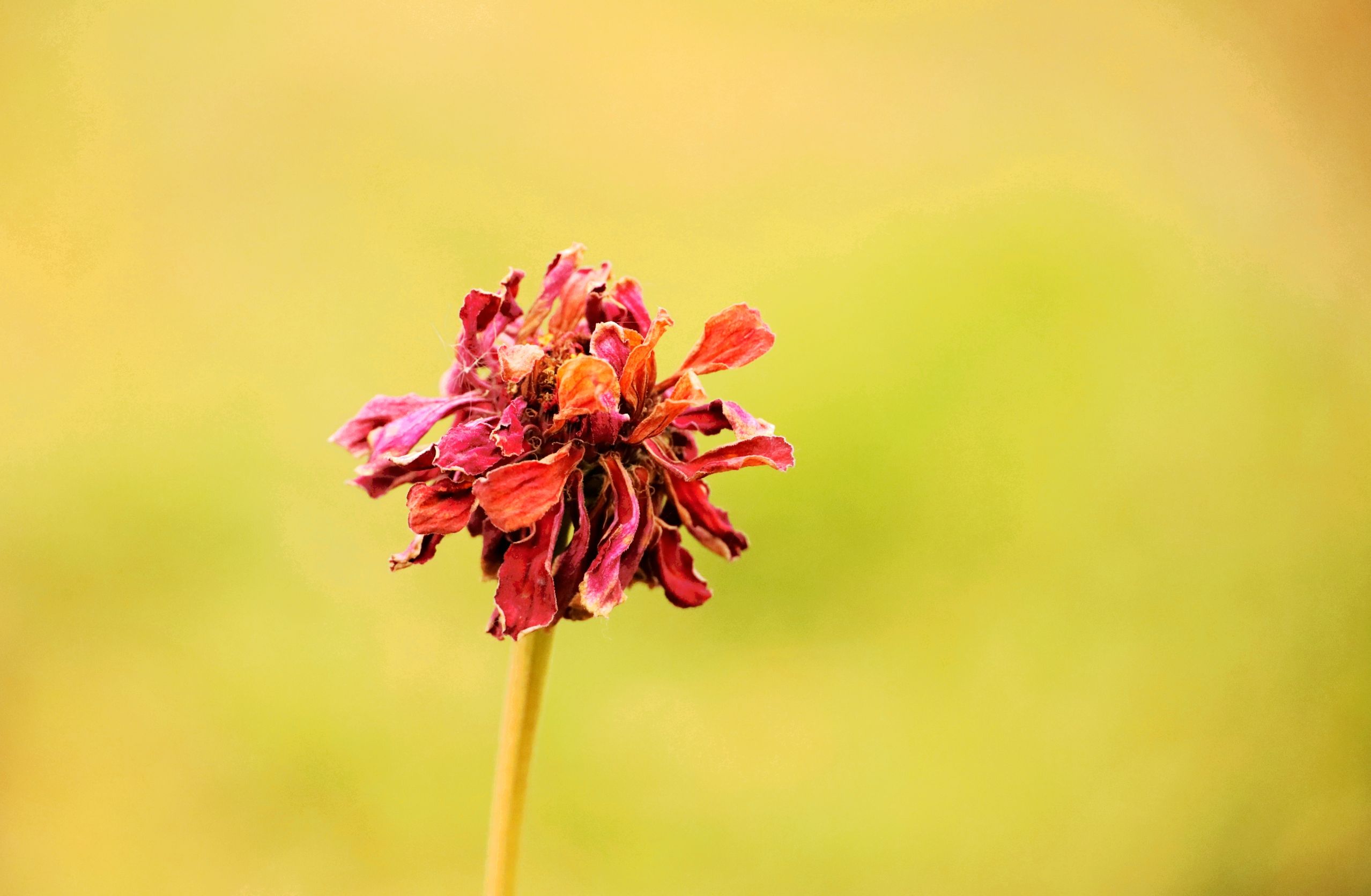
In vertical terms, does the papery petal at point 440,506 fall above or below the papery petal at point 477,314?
below

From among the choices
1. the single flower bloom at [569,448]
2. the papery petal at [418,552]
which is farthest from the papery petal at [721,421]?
the papery petal at [418,552]

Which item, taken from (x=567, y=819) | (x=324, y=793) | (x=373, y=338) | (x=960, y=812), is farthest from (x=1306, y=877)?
(x=373, y=338)

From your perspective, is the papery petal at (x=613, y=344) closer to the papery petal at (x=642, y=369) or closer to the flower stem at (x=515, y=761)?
the papery petal at (x=642, y=369)

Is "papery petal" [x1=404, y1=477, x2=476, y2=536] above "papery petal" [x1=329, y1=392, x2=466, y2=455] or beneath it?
beneath

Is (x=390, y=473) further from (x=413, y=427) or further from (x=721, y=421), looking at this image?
(x=721, y=421)

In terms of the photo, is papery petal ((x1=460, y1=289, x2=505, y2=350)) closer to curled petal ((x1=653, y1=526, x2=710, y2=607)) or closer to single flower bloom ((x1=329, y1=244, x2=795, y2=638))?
single flower bloom ((x1=329, y1=244, x2=795, y2=638))

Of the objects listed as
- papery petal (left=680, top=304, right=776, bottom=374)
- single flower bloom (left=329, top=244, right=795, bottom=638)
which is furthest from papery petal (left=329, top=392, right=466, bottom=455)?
papery petal (left=680, top=304, right=776, bottom=374)
